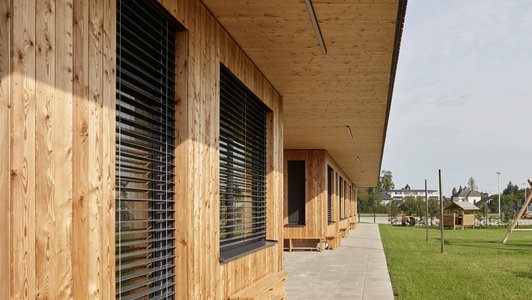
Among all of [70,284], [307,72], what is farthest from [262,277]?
[70,284]

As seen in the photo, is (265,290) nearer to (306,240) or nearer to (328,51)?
(328,51)

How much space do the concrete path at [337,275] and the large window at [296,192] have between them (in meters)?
1.08

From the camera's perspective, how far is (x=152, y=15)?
4.69 meters

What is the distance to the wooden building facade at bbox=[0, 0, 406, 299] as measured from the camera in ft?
9.32

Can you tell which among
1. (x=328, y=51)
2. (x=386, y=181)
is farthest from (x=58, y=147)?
(x=386, y=181)

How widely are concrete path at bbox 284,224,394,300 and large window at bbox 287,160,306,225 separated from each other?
1.08m

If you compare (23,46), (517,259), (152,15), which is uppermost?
(152,15)

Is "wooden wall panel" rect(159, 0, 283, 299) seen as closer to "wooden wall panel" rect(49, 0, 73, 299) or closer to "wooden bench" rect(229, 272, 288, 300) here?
"wooden bench" rect(229, 272, 288, 300)

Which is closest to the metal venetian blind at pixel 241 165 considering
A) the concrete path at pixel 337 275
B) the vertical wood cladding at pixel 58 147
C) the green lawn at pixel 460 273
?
the concrete path at pixel 337 275

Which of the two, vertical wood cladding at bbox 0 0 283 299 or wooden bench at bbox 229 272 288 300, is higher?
vertical wood cladding at bbox 0 0 283 299

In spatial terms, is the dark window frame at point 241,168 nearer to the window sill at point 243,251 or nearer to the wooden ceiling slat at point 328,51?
the window sill at point 243,251

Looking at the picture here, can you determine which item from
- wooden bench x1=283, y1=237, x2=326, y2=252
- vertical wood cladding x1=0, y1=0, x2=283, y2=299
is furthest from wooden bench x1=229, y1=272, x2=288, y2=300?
wooden bench x1=283, y1=237, x2=326, y2=252

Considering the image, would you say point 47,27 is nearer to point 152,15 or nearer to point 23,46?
point 23,46

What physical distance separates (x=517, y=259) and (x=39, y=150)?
50.9ft
